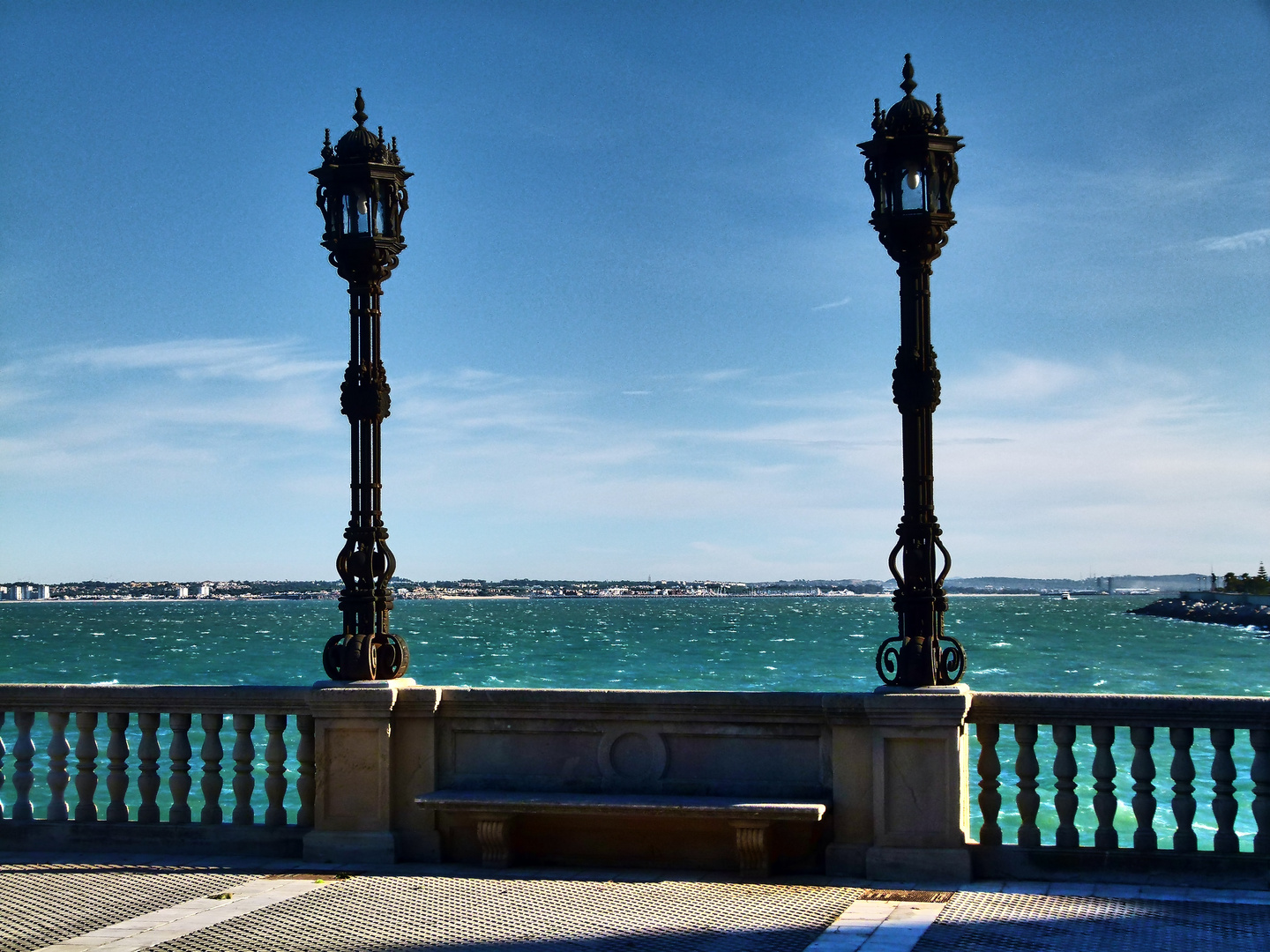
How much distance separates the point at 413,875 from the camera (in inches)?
343

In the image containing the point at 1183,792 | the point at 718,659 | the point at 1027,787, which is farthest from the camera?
the point at 718,659

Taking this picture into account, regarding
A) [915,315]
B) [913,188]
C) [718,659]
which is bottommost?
[718,659]

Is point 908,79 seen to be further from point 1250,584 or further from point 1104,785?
point 1250,584

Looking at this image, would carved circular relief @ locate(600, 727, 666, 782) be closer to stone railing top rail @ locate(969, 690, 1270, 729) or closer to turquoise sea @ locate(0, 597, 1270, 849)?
stone railing top rail @ locate(969, 690, 1270, 729)

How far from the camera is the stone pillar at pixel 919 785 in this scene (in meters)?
8.31

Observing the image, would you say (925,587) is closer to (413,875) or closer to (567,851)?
(567,851)

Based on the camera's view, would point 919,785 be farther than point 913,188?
No

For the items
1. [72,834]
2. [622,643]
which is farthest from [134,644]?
[72,834]

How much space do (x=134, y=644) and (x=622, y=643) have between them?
35.9 metres

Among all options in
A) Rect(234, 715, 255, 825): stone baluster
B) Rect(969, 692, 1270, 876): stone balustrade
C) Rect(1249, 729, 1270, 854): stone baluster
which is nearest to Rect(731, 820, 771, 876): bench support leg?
Rect(969, 692, 1270, 876): stone balustrade

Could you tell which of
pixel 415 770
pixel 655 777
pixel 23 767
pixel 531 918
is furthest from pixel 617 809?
pixel 23 767

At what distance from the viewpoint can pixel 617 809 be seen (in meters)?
8.63

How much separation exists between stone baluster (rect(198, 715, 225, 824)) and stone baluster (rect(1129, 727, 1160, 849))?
597cm

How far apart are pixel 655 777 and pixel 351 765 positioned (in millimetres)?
2091
